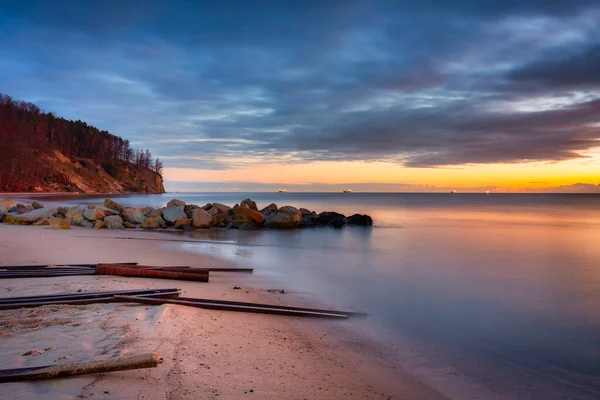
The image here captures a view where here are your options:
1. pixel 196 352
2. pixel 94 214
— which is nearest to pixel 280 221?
pixel 94 214

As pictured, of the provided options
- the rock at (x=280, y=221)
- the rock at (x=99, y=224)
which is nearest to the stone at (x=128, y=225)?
the rock at (x=99, y=224)

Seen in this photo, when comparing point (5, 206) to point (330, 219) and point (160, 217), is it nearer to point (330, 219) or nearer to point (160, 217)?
point (160, 217)

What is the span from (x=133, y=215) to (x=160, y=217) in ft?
5.19

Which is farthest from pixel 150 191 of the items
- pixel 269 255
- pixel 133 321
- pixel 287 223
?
pixel 133 321

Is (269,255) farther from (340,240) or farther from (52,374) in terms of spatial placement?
(52,374)

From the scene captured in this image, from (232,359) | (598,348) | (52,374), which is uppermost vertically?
(52,374)

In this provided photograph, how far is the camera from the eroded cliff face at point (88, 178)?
69.6 meters

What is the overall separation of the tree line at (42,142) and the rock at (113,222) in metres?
50.4

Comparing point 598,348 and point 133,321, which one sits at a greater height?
point 133,321

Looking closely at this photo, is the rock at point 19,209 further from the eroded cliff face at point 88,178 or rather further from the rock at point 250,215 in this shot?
the eroded cliff face at point 88,178

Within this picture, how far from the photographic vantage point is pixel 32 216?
1923 cm

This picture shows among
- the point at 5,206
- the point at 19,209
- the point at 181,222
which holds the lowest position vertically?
the point at 181,222

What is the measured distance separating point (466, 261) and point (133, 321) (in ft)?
43.1

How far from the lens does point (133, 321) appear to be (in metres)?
5.03
